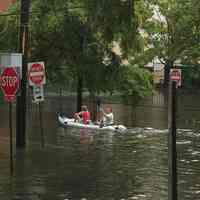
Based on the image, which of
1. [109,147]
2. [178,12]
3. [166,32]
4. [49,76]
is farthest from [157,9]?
[109,147]

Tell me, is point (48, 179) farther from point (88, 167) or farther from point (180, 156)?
point (180, 156)

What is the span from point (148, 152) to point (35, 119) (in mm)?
14541

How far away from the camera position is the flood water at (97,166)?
12.8 metres

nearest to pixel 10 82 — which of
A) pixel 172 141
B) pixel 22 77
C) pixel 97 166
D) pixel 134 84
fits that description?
pixel 97 166

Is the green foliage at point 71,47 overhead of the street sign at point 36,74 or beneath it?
overhead

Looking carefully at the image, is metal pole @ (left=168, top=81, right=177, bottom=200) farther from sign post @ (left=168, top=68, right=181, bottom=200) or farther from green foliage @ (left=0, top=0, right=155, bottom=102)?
green foliage @ (left=0, top=0, right=155, bottom=102)

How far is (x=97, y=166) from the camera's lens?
54.2ft

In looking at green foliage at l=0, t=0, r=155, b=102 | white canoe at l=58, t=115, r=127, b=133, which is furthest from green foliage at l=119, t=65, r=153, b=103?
white canoe at l=58, t=115, r=127, b=133

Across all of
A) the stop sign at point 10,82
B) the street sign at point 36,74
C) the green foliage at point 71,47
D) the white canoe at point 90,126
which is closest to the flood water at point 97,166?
the white canoe at point 90,126

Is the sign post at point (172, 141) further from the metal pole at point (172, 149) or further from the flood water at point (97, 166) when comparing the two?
the flood water at point (97, 166)

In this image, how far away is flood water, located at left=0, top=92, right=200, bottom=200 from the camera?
12812mm

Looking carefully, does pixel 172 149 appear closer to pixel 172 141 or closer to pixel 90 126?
pixel 172 141

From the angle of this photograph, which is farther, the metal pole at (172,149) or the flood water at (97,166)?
the flood water at (97,166)

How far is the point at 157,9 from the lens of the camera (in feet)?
172
